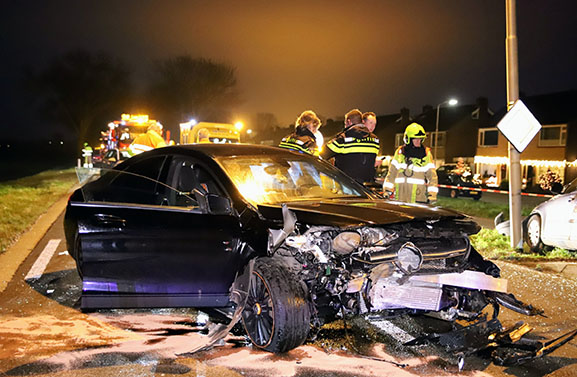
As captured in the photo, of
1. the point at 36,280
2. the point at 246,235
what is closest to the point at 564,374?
the point at 246,235

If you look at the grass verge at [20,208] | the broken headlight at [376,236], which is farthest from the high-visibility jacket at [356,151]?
the grass verge at [20,208]

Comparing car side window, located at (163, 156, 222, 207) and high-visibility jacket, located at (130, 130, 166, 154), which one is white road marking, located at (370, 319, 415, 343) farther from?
high-visibility jacket, located at (130, 130, 166, 154)

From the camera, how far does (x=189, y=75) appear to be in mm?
67875

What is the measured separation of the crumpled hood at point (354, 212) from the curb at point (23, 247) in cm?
351

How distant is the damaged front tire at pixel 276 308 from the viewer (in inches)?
146

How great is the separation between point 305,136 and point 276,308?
383 centimetres

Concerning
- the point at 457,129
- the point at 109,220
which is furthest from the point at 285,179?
the point at 457,129

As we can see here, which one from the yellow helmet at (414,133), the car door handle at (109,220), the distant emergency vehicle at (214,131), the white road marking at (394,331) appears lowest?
the white road marking at (394,331)

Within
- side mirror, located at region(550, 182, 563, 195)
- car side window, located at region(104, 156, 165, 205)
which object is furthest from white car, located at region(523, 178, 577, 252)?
car side window, located at region(104, 156, 165, 205)

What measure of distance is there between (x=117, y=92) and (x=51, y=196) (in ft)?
194

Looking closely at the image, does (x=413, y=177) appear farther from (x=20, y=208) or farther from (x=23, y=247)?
(x=20, y=208)

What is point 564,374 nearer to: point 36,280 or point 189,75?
point 36,280

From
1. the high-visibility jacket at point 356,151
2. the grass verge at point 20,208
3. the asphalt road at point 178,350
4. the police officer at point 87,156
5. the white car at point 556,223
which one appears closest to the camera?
the asphalt road at point 178,350

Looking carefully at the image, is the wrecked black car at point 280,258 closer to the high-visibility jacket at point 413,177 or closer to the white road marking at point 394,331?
the white road marking at point 394,331
